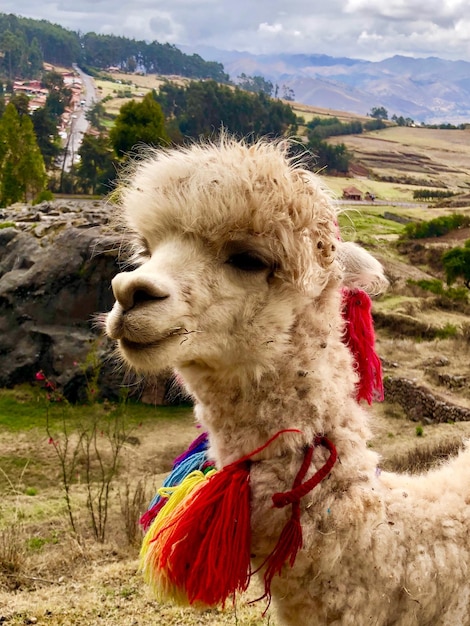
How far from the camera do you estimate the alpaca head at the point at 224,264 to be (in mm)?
1730

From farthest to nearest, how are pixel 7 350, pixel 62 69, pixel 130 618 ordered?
1. pixel 62 69
2. pixel 7 350
3. pixel 130 618

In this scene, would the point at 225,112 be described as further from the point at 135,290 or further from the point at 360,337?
the point at 135,290

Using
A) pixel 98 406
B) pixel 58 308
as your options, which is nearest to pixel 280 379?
pixel 98 406

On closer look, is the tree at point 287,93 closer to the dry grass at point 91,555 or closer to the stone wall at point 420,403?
the stone wall at point 420,403

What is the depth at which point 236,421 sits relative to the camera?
6.18 ft

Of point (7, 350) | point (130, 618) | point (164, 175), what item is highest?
point (164, 175)

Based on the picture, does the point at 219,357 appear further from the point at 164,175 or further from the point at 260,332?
the point at 164,175

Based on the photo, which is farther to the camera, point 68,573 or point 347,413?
point 68,573

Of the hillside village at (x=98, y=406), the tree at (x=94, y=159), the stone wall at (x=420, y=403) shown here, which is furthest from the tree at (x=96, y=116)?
the stone wall at (x=420, y=403)

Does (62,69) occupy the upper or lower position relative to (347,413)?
upper

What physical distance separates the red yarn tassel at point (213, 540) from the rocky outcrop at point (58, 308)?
38.2 ft

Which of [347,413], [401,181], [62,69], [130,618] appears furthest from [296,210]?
[62,69]

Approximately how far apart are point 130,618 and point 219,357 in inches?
114

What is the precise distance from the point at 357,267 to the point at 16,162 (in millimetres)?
31672
